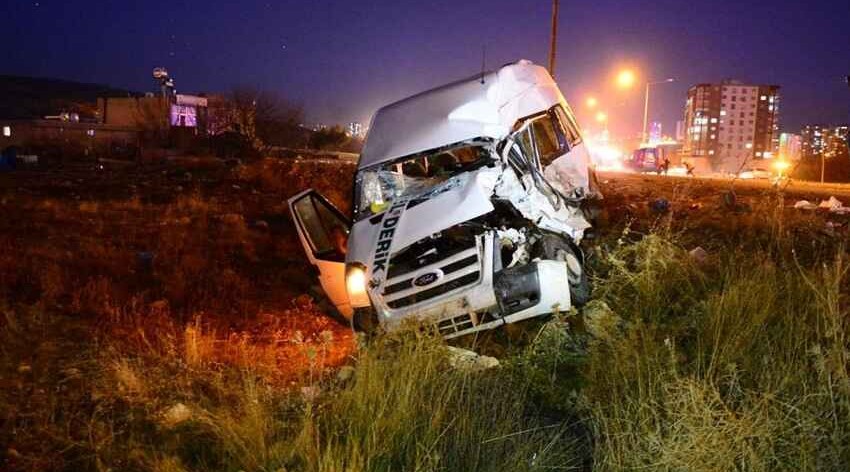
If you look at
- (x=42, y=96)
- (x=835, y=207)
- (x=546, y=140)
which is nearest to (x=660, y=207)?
(x=835, y=207)

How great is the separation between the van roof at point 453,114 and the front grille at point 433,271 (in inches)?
49.7

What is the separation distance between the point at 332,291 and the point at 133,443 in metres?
2.66

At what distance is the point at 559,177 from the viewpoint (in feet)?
23.1

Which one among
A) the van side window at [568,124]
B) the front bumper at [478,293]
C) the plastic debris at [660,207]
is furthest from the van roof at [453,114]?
the plastic debris at [660,207]

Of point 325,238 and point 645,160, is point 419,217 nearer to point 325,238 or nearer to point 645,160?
point 325,238

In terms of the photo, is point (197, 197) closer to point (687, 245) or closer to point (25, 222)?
point (25, 222)

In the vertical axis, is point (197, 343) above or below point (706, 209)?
below

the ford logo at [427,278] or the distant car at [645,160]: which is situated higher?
the distant car at [645,160]

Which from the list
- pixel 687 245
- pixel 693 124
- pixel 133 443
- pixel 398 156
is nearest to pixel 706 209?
pixel 687 245

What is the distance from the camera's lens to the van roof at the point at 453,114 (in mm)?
5895

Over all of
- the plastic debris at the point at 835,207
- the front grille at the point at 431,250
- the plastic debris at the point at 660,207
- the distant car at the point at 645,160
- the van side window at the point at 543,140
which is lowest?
the front grille at the point at 431,250

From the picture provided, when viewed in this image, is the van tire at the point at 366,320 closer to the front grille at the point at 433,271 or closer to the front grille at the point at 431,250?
the front grille at the point at 433,271

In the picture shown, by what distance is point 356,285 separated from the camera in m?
5.19

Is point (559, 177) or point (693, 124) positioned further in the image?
point (693, 124)
